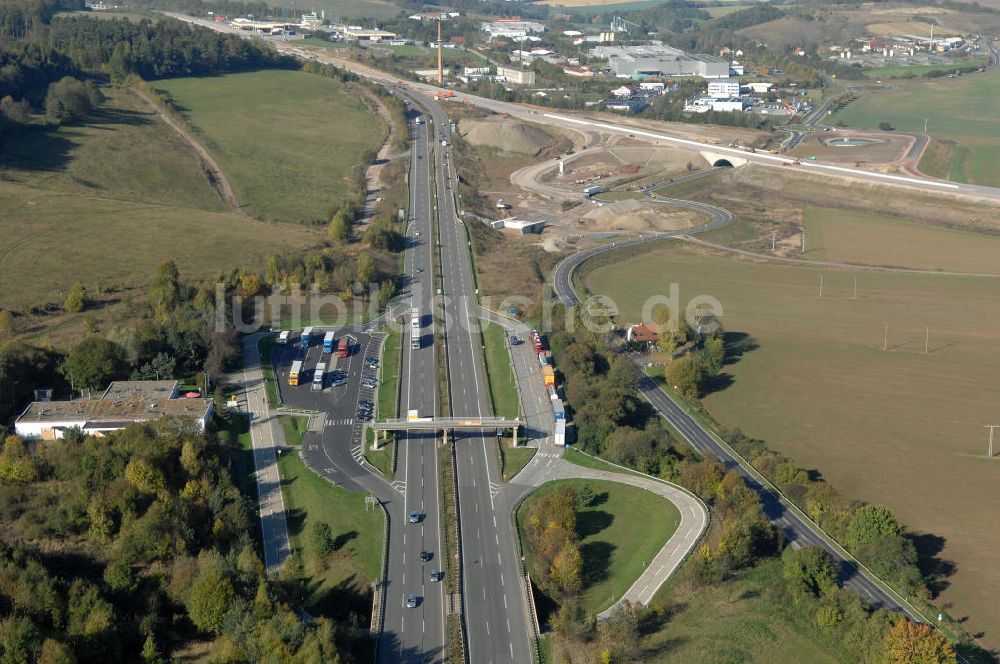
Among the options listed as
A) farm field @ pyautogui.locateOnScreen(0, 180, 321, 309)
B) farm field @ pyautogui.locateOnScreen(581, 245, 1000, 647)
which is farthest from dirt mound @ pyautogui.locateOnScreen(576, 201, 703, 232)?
farm field @ pyautogui.locateOnScreen(0, 180, 321, 309)

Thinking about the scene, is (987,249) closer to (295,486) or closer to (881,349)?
(881,349)

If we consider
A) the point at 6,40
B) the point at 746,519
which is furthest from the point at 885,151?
the point at 6,40

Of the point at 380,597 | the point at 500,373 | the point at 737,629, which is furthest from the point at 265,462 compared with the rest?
the point at 737,629

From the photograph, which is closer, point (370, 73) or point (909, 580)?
point (909, 580)

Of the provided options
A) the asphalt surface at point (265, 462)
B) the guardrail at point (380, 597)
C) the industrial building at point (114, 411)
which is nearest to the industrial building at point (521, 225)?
the asphalt surface at point (265, 462)

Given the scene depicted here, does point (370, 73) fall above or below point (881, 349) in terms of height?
above

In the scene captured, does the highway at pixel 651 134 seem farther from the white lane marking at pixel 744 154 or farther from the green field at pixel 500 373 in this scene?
the green field at pixel 500 373
